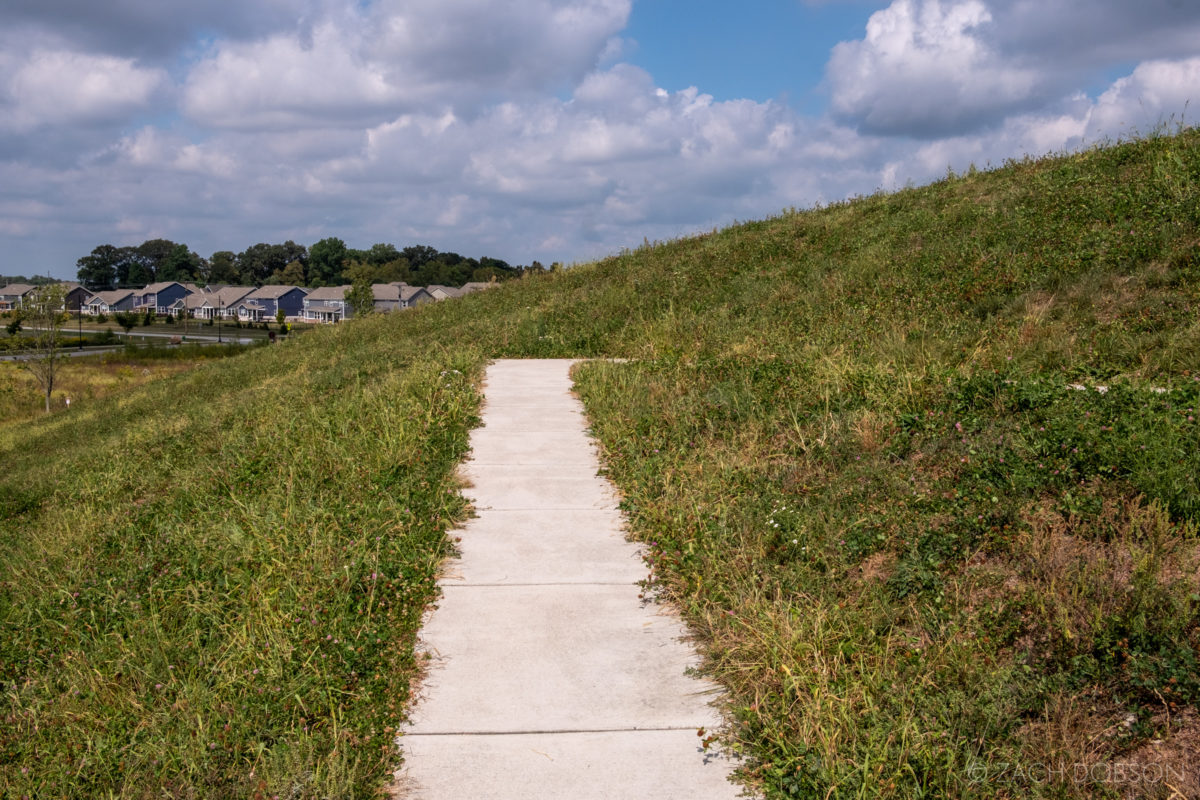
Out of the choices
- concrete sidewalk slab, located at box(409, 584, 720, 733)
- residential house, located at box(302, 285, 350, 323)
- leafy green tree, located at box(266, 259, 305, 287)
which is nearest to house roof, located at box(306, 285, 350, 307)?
residential house, located at box(302, 285, 350, 323)

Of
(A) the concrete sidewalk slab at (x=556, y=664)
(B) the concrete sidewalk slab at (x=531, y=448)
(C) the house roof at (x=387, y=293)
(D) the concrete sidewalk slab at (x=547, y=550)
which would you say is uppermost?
(C) the house roof at (x=387, y=293)

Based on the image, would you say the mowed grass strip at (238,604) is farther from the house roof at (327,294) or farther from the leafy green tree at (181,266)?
the leafy green tree at (181,266)

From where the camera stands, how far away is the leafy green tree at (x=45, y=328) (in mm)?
44469

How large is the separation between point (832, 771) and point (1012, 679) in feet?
3.83

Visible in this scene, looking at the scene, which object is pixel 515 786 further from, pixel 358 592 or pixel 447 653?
pixel 358 592

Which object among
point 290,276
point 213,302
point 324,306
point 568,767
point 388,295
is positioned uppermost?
point 290,276

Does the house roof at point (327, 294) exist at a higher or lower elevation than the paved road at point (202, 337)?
higher

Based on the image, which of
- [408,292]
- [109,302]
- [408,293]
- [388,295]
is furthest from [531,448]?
[109,302]

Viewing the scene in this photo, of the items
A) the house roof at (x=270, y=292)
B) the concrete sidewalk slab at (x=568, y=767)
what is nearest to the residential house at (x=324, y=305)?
the house roof at (x=270, y=292)

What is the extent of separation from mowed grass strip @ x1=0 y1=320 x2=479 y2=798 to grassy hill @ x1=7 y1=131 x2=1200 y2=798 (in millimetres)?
26

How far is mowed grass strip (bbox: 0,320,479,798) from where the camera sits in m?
3.62

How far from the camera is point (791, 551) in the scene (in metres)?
5.19

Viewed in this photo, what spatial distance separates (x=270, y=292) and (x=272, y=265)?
3473 centimetres

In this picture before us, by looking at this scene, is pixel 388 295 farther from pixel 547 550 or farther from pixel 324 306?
pixel 547 550
